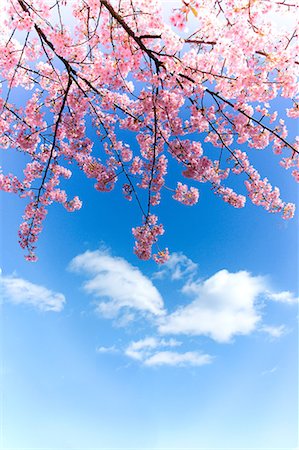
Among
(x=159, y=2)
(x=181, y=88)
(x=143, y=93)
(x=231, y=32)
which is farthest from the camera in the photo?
(x=143, y=93)

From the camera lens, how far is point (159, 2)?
174 inches

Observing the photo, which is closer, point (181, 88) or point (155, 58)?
point (155, 58)

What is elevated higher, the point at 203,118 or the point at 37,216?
the point at 203,118

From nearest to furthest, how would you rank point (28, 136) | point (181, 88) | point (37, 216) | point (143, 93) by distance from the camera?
1. point (181, 88)
2. point (143, 93)
3. point (28, 136)
4. point (37, 216)

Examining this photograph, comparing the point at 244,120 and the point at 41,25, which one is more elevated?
the point at 244,120

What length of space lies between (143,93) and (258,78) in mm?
1616

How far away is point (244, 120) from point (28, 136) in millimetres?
3323

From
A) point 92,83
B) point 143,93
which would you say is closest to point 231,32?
point 143,93

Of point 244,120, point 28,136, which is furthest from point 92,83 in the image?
point 244,120

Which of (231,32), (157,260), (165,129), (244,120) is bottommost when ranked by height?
(157,260)

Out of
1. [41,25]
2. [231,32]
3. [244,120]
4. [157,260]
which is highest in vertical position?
[244,120]

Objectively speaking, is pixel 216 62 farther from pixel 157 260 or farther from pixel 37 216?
pixel 37 216

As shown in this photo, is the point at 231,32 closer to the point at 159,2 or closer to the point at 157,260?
the point at 159,2

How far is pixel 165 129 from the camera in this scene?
22.2ft
